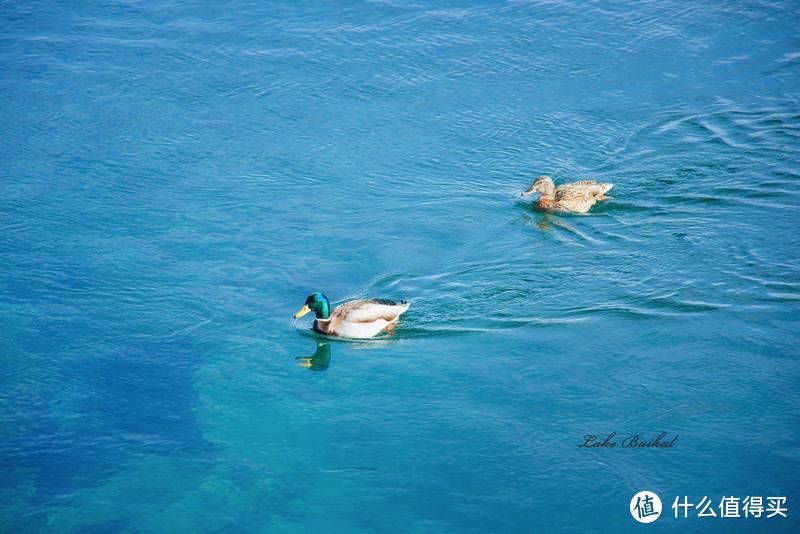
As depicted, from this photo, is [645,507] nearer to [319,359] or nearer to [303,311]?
[319,359]

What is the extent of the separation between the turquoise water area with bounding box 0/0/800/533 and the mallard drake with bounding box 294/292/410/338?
0.73ft

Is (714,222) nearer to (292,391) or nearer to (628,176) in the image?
(628,176)

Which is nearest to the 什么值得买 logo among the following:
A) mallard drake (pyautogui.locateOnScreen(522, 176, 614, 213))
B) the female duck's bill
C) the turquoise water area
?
the turquoise water area

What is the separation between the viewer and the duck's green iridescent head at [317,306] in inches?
433

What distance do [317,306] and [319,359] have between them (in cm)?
63

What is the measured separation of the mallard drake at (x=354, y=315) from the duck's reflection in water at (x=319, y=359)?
7.1 inches

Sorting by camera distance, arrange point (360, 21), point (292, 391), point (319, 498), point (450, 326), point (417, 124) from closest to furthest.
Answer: point (319, 498), point (292, 391), point (450, 326), point (417, 124), point (360, 21)

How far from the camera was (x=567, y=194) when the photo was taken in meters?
13.3

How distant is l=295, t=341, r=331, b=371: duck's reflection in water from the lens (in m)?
10.9

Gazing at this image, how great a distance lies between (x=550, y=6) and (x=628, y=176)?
7.04 meters

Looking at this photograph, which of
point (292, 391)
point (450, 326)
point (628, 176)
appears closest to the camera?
point (292, 391)

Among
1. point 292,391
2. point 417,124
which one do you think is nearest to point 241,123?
point 417,124

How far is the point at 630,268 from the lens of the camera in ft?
39.7

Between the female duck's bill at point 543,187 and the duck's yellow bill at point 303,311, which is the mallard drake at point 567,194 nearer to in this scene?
the female duck's bill at point 543,187
